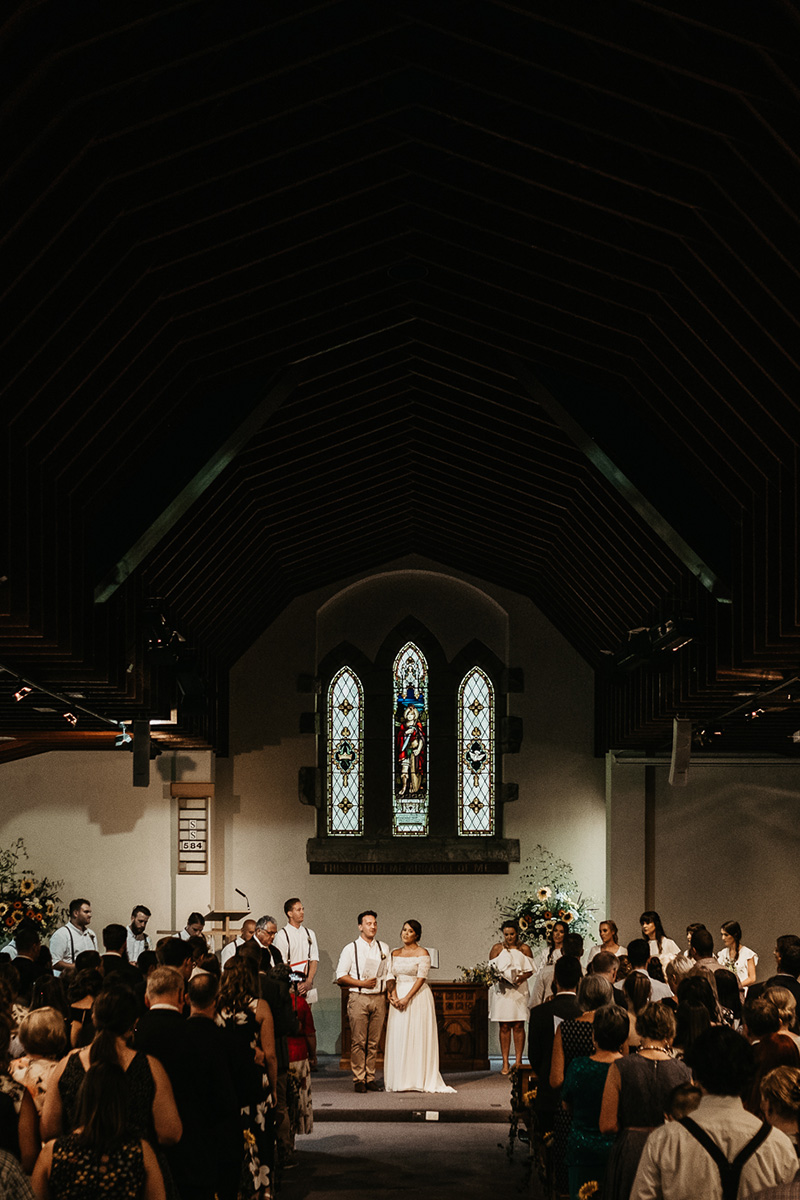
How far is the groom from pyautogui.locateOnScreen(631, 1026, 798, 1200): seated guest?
9.17 m

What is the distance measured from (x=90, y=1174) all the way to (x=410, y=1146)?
712cm

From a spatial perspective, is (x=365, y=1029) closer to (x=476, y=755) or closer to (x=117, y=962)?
(x=476, y=755)

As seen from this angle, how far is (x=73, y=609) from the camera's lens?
9094 mm

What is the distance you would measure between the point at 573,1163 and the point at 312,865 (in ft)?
36.5

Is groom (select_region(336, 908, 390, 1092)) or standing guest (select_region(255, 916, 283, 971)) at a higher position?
standing guest (select_region(255, 916, 283, 971))

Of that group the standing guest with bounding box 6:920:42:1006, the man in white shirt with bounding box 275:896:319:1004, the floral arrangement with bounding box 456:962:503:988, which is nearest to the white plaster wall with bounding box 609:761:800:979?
the floral arrangement with bounding box 456:962:503:988

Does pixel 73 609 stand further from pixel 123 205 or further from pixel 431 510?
pixel 431 510

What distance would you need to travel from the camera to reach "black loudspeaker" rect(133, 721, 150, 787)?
11.6 m

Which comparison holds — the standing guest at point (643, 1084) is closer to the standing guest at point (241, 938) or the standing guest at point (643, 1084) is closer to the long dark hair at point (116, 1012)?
the long dark hair at point (116, 1012)

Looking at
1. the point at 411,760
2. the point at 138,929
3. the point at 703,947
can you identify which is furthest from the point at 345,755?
the point at 703,947

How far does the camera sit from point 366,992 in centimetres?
1370

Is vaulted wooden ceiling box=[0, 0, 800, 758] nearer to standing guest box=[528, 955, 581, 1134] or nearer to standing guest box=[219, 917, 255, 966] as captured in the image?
standing guest box=[528, 955, 581, 1134]

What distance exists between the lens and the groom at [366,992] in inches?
531

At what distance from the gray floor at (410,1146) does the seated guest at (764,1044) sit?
11.2ft
